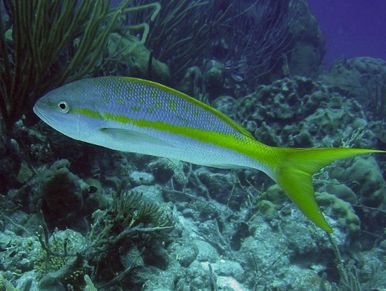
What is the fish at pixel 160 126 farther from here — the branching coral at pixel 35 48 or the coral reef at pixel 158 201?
the branching coral at pixel 35 48

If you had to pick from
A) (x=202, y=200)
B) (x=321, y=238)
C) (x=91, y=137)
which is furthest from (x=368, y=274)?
(x=91, y=137)

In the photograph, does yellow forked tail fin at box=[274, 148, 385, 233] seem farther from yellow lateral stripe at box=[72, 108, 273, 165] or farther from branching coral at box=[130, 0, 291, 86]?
branching coral at box=[130, 0, 291, 86]

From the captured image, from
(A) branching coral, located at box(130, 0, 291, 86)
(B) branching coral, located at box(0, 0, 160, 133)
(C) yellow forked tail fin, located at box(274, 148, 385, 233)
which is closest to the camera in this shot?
(C) yellow forked tail fin, located at box(274, 148, 385, 233)

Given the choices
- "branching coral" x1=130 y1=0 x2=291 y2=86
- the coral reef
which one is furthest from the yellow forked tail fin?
"branching coral" x1=130 y1=0 x2=291 y2=86

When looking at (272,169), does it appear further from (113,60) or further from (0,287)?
(113,60)

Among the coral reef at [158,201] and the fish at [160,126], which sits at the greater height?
the fish at [160,126]

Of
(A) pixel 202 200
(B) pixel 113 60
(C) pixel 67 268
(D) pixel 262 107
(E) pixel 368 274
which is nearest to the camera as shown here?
(C) pixel 67 268

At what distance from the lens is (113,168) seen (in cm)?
462

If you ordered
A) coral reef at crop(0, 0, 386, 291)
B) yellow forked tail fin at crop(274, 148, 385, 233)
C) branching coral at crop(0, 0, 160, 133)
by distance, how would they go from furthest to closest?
branching coral at crop(0, 0, 160, 133)
coral reef at crop(0, 0, 386, 291)
yellow forked tail fin at crop(274, 148, 385, 233)

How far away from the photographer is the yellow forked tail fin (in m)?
2.04

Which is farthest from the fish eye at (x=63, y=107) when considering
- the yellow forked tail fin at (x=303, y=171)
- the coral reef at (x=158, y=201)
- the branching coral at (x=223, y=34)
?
the branching coral at (x=223, y=34)

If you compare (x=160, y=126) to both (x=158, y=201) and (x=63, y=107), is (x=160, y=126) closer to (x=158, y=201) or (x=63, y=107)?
(x=63, y=107)

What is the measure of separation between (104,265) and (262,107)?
14.1 feet

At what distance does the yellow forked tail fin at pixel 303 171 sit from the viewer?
6.68ft
